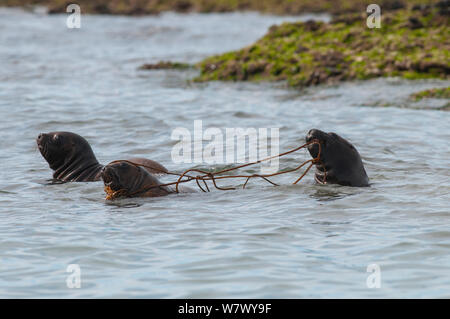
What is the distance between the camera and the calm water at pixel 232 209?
20.2ft

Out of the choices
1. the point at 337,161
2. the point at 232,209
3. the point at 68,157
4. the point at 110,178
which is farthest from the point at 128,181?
the point at 337,161

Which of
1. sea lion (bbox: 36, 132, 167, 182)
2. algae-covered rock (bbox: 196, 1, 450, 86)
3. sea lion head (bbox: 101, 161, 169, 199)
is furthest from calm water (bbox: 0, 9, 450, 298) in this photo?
algae-covered rock (bbox: 196, 1, 450, 86)

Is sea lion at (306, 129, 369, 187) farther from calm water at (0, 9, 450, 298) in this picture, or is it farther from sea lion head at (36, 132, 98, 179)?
sea lion head at (36, 132, 98, 179)

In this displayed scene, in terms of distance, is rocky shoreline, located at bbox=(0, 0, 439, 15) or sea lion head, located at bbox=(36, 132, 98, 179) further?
rocky shoreline, located at bbox=(0, 0, 439, 15)

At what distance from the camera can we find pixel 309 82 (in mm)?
17531

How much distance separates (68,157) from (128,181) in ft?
6.39

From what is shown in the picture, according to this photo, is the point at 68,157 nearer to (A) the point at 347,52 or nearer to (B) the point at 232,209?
(B) the point at 232,209

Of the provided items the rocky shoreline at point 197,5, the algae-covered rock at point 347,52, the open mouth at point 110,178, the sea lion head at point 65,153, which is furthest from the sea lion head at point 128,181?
the rocky shoreline at point 197,5

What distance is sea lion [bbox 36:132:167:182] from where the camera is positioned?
34.4ft

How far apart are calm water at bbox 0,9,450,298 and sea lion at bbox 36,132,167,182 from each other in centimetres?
35

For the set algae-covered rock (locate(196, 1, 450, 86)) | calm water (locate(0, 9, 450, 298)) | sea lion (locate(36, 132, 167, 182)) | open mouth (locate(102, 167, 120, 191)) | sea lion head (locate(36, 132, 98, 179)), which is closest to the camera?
calm water (locate(0, 9, 450, 298))

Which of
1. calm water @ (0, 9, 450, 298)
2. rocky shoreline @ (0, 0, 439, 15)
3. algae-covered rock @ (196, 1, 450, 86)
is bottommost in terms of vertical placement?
calm water @ (0, 9, 450, 298)
